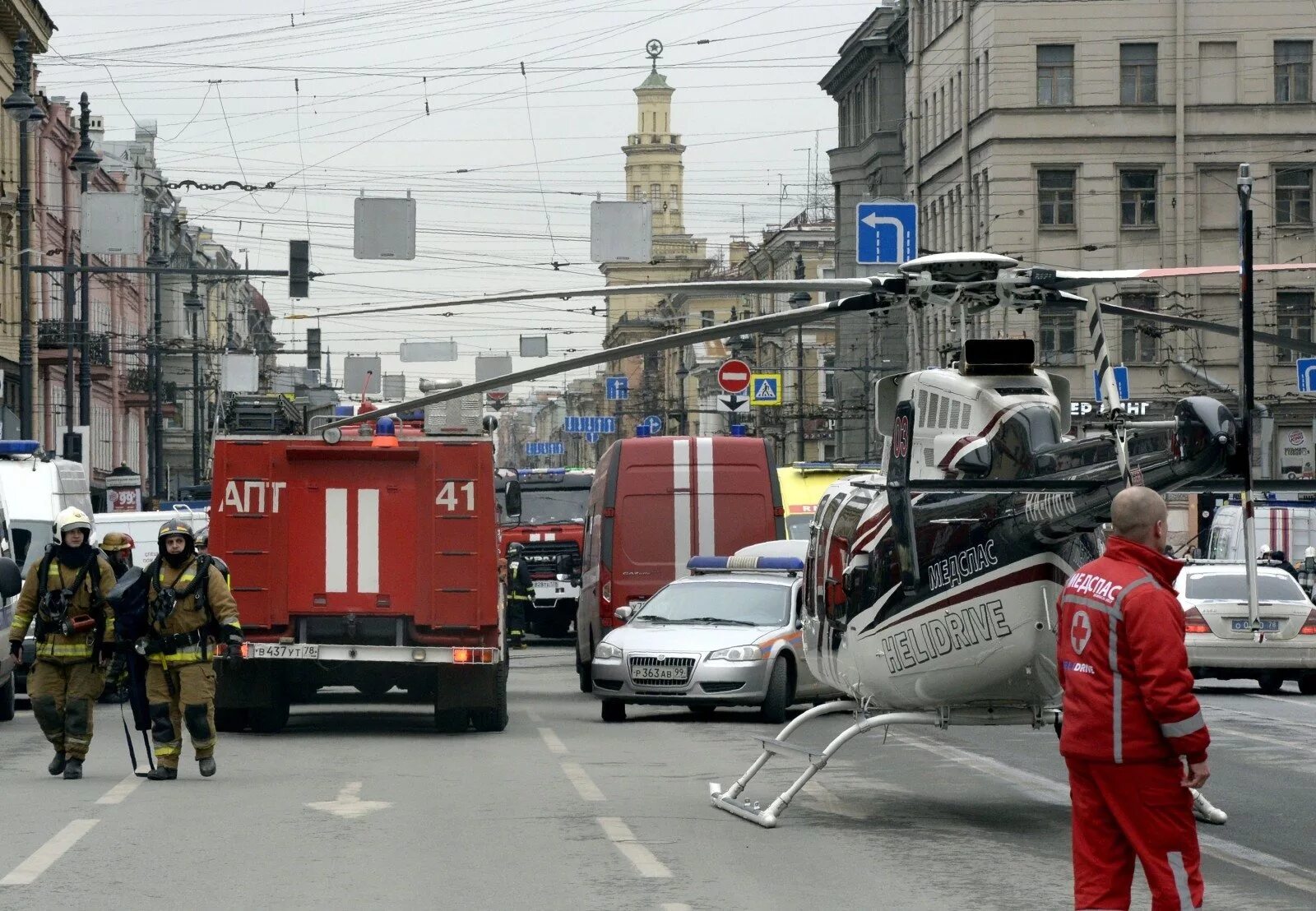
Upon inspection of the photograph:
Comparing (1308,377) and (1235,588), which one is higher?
(1308,377)

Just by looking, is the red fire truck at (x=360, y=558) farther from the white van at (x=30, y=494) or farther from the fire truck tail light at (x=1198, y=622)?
the fire truck tail light at (x=1198, y=622)

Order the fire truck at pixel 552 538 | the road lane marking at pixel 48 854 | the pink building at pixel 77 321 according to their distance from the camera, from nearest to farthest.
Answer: the road lane marking at pixel 48 854
the fire truck at pixel 552 538
the pink building at pixel 77 321

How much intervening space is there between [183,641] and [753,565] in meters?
9.76

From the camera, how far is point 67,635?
1656 centimetres

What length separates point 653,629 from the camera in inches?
903

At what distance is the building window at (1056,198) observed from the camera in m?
66.0

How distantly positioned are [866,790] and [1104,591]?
770 centimetres

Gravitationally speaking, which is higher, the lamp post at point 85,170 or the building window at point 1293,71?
the building window at point 1293,71

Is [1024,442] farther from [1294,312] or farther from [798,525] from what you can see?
[1294,312]

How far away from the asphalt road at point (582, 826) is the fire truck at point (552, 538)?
68.2 ft

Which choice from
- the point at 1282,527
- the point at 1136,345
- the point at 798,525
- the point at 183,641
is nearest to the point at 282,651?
the point at 183,641

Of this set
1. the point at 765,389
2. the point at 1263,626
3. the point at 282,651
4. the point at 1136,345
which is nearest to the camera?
the point at 282,651

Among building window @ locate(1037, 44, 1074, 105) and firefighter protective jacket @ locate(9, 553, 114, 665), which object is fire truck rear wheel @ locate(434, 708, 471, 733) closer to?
firefighter protective jacket @ locate(9, 553, 114, 665)

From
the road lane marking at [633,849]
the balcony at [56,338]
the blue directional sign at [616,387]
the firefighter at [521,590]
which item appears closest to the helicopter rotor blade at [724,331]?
the road lane marking at [633,849]
